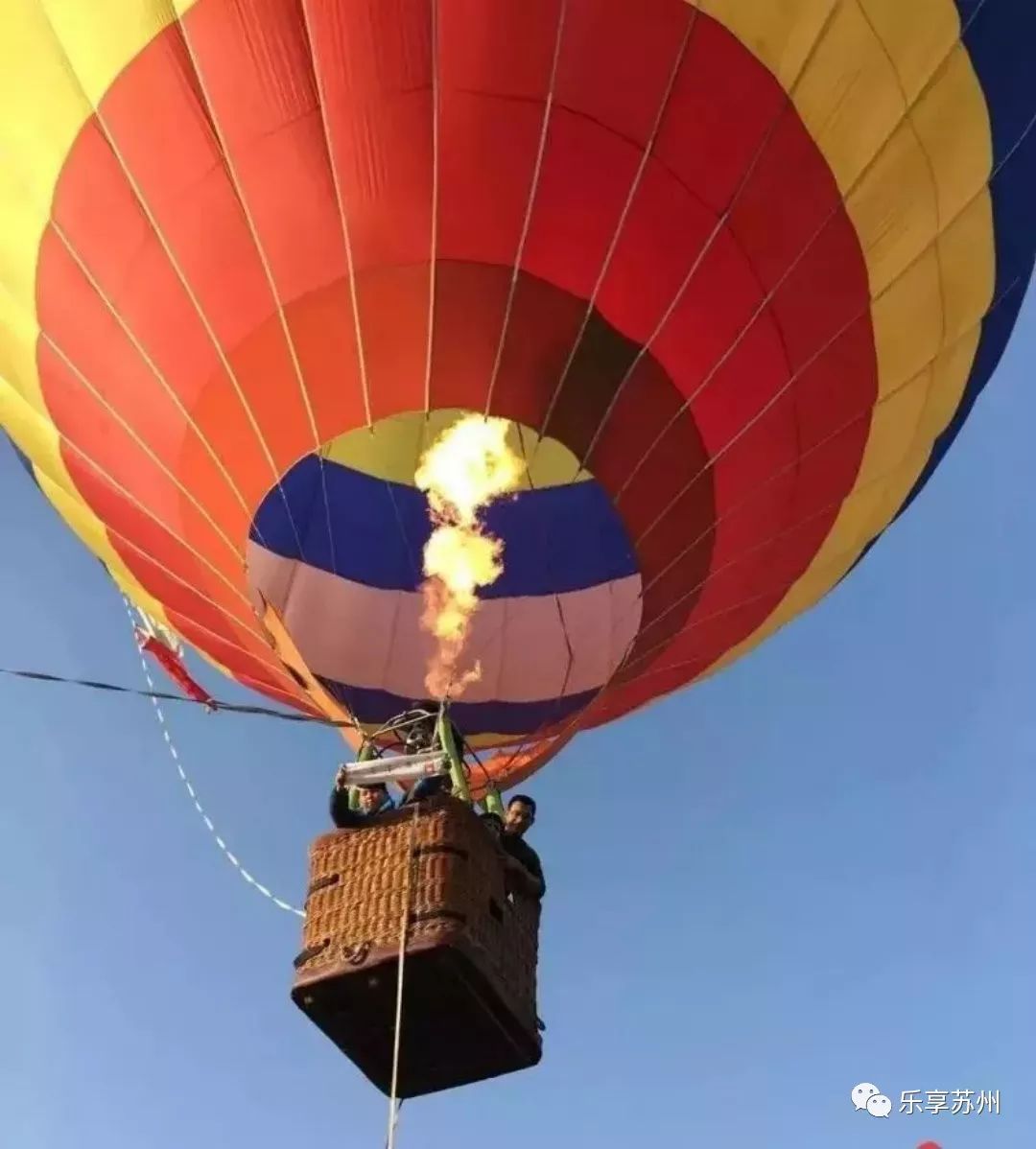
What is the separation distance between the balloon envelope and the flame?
53mm

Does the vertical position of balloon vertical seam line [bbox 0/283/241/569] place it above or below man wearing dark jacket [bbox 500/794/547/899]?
above

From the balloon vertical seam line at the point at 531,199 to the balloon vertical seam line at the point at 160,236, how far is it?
63cm

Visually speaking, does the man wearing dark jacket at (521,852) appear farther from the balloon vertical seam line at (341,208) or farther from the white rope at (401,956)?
the balloon vertical seam line at (341,208)

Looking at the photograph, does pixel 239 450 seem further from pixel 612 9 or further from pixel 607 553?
pixel 612 9

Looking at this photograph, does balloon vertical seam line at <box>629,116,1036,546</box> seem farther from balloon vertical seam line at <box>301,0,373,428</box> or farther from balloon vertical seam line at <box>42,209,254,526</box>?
balloon vertical seam line at <box>42,209,254,526</box>

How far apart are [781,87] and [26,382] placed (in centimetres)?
235

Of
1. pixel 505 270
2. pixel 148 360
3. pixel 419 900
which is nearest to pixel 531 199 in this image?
pixel 505 270

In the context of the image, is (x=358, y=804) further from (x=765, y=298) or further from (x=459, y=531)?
(x=765, y=298)

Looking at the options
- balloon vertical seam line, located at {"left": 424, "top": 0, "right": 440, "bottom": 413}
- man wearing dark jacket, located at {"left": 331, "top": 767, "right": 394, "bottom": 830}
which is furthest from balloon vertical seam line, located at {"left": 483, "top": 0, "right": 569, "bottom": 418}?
man wearing dark jacket, located at {"left": 331, "top": 767, "right": 394, "bottom": 830}

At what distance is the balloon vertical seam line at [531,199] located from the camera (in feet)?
11.5

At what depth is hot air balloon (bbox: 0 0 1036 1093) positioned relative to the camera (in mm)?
3586

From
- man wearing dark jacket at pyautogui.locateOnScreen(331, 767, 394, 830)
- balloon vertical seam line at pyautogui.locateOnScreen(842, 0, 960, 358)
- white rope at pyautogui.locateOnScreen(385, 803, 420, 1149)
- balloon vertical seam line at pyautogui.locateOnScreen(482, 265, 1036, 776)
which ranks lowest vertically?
white rope at pyautogui.locateOnScreen(385, 803, 420, 1149)

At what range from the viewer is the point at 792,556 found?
4691mm

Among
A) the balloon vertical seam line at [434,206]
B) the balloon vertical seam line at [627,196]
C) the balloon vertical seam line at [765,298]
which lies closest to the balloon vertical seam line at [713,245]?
the balloon vertical seam line at [765,298]
